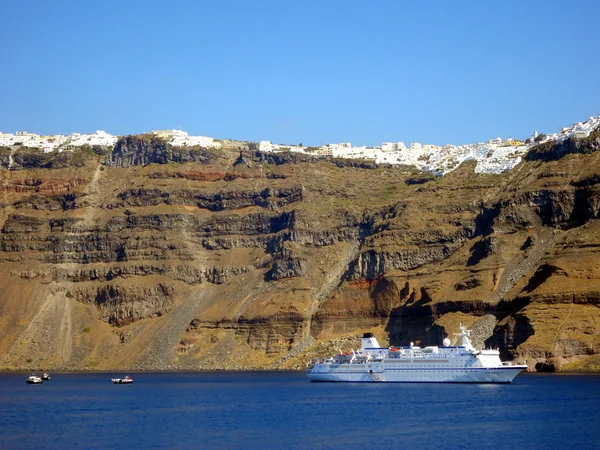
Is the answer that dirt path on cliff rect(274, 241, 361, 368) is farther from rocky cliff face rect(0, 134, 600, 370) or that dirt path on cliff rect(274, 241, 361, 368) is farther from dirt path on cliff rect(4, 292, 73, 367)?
dirt path on cliff rect(4, 292, 73, 367)

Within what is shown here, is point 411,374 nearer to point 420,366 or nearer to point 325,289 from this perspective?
→ point 420,366

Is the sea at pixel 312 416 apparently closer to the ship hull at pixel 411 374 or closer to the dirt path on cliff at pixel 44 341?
the ship hull at pixel 411 374

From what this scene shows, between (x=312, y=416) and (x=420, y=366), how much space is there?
35904 mm

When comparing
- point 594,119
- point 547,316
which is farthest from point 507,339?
point 594,119

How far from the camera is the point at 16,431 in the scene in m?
83.1

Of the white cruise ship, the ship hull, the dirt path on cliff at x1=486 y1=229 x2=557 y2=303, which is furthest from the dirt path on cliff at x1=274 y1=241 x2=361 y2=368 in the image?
the white cruise ship

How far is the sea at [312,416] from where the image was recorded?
2987 inches

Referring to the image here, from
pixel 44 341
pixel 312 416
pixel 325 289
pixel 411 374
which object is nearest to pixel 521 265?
pixel 411 374

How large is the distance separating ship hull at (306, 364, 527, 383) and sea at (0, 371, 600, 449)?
1217 mm

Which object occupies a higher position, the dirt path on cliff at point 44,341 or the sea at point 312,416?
the dirt path on cliff at point 44,341

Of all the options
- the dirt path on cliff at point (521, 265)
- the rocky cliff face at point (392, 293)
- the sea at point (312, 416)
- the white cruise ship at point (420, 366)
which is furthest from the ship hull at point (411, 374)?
the dirt path on cliff at point (521, 265)

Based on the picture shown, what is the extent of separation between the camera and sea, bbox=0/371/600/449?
249 feet

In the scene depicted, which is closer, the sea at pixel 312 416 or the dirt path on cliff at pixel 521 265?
the sea at pixel 312 416

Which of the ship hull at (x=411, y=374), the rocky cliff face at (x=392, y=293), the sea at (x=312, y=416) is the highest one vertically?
the rocky cliff face at (x=392, y=293)
